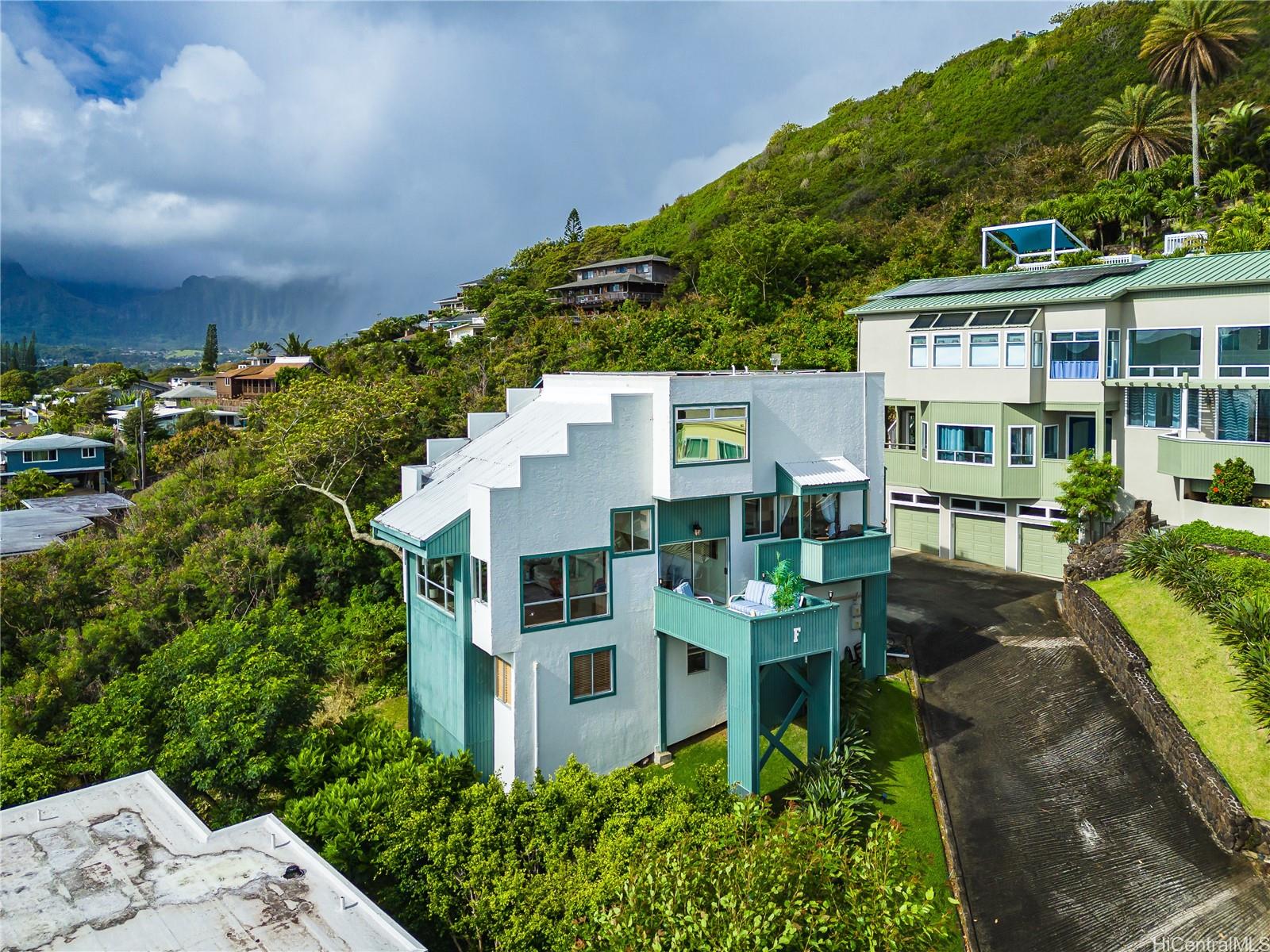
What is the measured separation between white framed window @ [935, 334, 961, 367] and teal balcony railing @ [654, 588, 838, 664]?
15.4 metres

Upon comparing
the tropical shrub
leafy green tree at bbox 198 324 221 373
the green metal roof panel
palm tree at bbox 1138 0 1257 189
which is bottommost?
the tropical shrub

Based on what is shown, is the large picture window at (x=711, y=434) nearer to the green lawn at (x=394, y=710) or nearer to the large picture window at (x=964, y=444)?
the green lawn at (x=394, y=710)

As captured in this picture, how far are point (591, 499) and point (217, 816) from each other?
9.28 meters

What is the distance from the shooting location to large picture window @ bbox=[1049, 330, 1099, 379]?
2756cm

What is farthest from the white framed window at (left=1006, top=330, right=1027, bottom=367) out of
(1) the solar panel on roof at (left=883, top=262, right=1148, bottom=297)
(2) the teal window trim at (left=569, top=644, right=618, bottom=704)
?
(2) the teal window trim at (left=569, top=644, right=618, bottom=704)

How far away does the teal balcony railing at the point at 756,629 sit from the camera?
Answer: 16.2 m

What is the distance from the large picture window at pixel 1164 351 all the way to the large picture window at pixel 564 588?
19850 mm

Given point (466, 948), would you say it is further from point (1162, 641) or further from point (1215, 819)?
point (1162, 641)

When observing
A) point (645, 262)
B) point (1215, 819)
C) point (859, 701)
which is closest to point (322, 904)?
point (859, 701)

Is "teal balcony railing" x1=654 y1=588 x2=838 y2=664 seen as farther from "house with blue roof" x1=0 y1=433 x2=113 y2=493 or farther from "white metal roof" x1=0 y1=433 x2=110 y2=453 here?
"white metal roof" x1=0 y1=433 x2=110 y2=453

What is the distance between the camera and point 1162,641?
19.1 meters

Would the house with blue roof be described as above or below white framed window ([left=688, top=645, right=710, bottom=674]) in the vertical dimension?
above

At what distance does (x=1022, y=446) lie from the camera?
28656 mm

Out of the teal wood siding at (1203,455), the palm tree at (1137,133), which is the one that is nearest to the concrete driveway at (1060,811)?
the teal wood siding at (1203,455)
